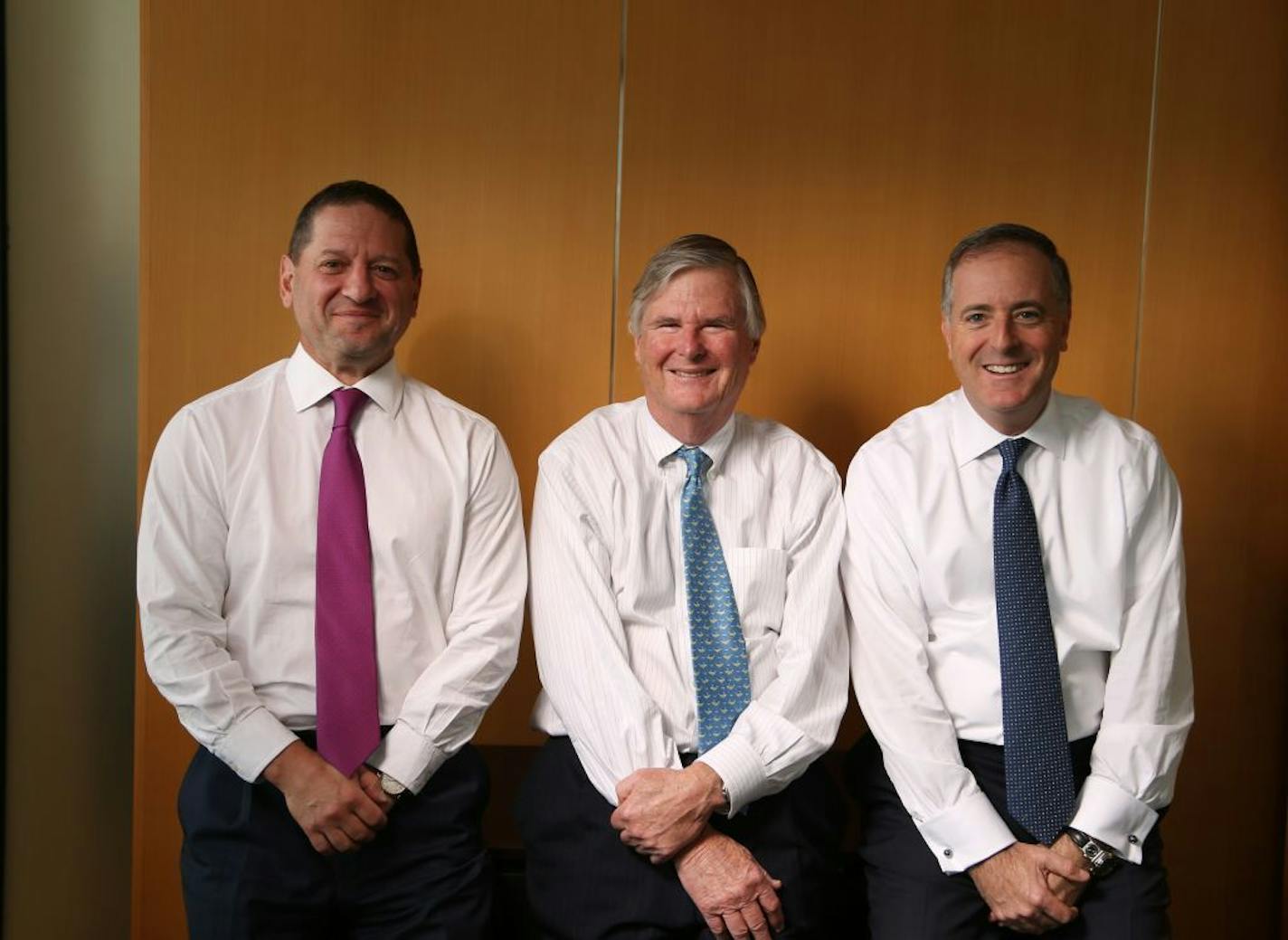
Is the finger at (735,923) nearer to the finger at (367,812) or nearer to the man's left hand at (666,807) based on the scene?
the man's left hand at (666,807)

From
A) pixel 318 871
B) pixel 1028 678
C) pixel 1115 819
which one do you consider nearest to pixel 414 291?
pixel 318 871

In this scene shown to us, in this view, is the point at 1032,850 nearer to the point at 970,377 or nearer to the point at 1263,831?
the point at 970,377

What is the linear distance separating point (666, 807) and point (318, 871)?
2.24ft

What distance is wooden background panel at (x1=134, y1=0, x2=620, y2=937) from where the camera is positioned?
269 centimetres

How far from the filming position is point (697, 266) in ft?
7.47

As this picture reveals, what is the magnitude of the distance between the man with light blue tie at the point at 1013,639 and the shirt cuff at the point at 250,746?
118 centimetres

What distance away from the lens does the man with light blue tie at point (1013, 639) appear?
2.07m

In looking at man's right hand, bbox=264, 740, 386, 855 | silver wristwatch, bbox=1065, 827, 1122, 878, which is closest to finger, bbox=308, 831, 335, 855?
man's right hand, bbox=264, 740, 386, 855

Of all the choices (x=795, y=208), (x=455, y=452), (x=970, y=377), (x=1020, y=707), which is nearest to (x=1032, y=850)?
(x=1020, y=707)

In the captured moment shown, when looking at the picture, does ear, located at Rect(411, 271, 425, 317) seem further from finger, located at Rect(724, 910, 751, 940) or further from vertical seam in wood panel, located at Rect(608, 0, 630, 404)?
finger, located at Rect(724, 910, 751, 940)

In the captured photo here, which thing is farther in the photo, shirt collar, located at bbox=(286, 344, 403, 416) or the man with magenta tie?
shirt collar, located at bbox=(286, 344, 403, 416)

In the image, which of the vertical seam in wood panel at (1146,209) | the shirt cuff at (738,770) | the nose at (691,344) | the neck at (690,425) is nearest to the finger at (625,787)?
the shirt cuff at (738,770)

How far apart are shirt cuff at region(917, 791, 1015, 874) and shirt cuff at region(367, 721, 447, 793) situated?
984 mm

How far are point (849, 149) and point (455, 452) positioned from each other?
1.34 m
